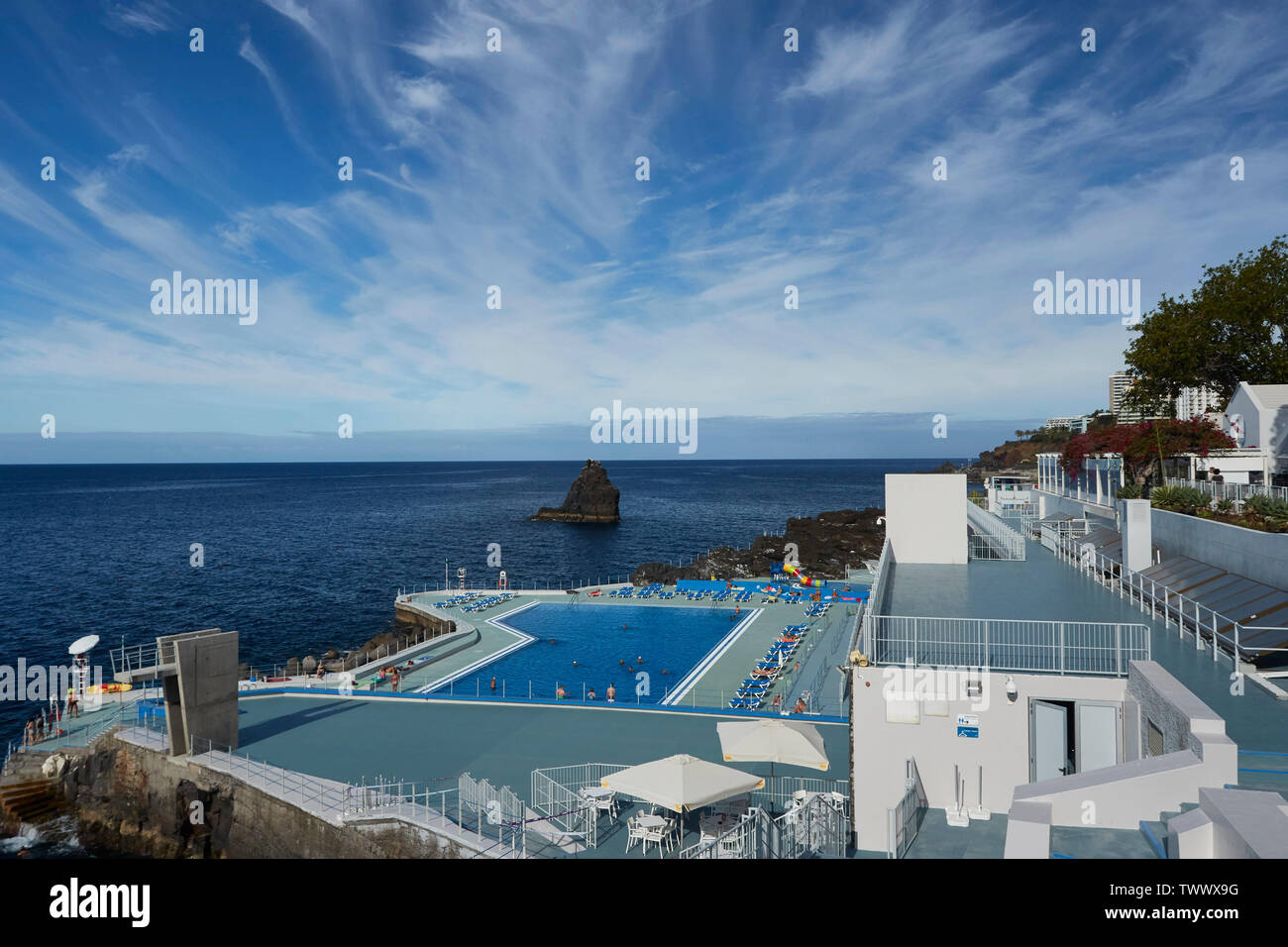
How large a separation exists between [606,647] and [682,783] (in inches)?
815

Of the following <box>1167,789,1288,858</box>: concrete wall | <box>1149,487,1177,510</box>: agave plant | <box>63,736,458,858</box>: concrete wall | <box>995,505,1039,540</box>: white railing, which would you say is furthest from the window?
<box>995,505,1039,540</box>: white railing

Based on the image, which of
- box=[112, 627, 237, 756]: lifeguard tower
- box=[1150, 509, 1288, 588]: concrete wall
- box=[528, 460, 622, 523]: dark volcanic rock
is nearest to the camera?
box=[1150, 509, 1288, 588]: concrete wall

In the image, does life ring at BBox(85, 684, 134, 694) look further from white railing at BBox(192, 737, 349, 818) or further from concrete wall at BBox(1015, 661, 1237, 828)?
concrete wall at BBox(1015, 661, 1237, 828)

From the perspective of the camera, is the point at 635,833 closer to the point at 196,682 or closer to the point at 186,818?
the point at 196,682

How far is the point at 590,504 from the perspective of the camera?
113 metres

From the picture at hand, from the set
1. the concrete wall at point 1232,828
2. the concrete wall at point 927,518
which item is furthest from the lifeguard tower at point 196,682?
the concrete wall at point 1232,828

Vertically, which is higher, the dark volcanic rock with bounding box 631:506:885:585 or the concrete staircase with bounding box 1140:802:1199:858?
the concrete staircase with bounding box 1140:802:1199:858

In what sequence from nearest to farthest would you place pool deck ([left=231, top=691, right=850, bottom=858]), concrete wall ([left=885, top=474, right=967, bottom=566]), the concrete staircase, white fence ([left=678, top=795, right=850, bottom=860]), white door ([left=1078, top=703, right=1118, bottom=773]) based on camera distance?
1. the concrete staircase
2. white door ([left=1078, top=703, right=1118, bottom=773])
3. white fence ([left=678, top=795, right=850, bottom=860])
4. pool deck ([left=231, top=691, right=850, bottom=858])
5. concrete wall ([left=885, top=474, right=967, bottom=566])

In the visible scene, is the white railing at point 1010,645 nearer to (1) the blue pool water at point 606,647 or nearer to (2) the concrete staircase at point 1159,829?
(2) the concrete staircase at point 1159,829

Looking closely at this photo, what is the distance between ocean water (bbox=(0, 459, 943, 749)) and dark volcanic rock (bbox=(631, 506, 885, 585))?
1234 centimetres

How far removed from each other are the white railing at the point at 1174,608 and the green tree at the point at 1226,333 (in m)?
21.3

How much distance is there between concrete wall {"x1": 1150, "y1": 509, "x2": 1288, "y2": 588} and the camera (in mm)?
13734

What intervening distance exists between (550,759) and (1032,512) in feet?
93.2
